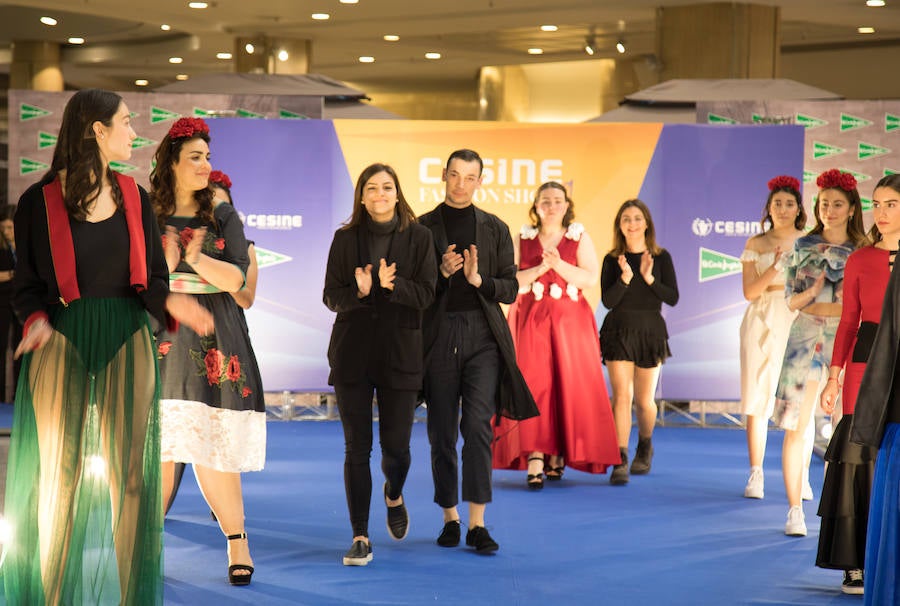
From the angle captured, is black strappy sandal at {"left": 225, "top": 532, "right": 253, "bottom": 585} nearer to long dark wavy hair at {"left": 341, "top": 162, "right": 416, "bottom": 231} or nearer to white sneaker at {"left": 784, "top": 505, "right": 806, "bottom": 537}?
long dark wavy hair at {"left": 341, "top": 162, "right": 416, "bottom": 231}

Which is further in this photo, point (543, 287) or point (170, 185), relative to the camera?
point (543, 287)

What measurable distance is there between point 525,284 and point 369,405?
6.43 feet

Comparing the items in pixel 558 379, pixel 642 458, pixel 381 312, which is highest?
pixel 381 312

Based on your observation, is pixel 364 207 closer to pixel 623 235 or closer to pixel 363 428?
pixel 363 428

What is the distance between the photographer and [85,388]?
328 centimetres

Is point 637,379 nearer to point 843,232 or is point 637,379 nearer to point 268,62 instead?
point 843,232

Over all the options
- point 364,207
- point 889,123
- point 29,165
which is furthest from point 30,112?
point 889,123

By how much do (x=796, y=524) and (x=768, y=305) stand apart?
4.20 ft

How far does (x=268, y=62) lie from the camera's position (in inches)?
618

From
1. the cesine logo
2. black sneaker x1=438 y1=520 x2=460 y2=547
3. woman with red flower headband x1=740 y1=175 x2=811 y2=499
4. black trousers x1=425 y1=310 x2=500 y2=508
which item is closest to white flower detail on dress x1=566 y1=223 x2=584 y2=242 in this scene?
woman with red flower headband x1=740 y1=175 x2=811 y2=499

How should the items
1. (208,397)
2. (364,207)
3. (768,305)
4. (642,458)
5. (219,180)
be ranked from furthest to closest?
1. (642,458)
2. (768,305)
3. (219,180)
4. (364,207)
5. (208,397)

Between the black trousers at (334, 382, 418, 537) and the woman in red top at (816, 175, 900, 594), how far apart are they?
157cm

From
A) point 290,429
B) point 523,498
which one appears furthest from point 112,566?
point 290,429

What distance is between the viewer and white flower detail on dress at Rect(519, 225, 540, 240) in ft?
22.0
